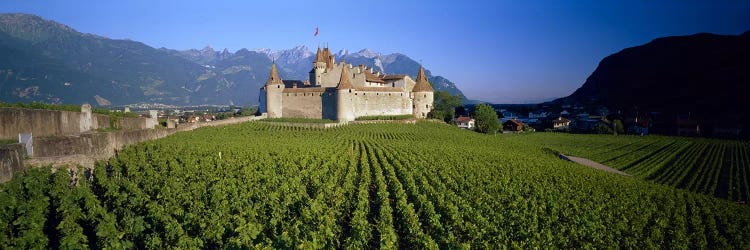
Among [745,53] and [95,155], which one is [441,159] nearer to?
[95,155]

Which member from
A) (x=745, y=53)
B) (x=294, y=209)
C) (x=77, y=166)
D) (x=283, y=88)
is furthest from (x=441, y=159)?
(x=745, y=53)

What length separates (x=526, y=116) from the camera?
174m

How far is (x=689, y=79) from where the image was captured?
131125 millimetres

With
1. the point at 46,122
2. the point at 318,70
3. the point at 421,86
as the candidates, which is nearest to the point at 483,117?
the point at 421,86

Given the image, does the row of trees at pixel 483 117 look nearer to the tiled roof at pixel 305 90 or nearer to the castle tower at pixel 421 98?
the castle tower at pixel 421 98

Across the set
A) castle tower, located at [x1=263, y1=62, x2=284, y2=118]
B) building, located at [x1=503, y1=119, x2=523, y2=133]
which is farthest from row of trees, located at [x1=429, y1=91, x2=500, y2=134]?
building, located at [x1=503, y1=119, x2=523, y2=133]

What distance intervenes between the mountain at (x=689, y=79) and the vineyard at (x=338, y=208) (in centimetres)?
9577

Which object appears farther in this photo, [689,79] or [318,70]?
[689,79]

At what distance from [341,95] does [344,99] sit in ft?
2.38

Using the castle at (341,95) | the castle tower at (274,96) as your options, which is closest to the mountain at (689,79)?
the castle at (341,95)

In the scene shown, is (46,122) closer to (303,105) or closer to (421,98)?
(303,105)

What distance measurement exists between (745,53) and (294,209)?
171670mm

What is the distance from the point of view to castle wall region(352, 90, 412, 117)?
58.1 meters

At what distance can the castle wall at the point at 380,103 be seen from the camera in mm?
58094
